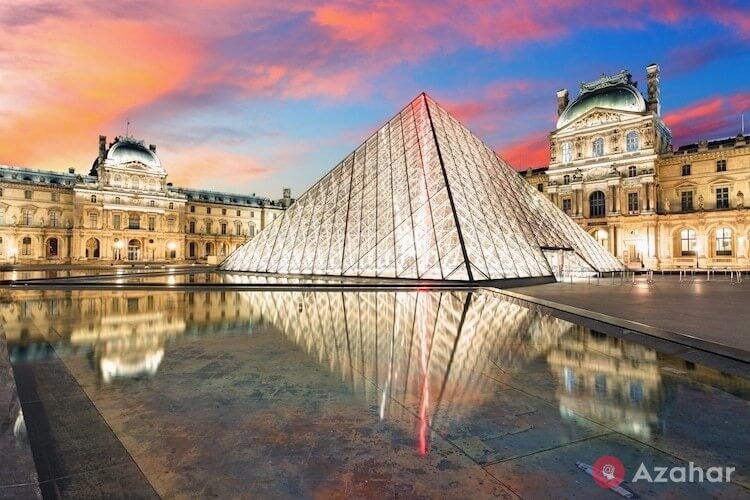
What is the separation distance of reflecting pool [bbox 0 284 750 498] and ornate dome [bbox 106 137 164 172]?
2394 inches

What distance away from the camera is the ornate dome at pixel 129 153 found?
5822 centimetres

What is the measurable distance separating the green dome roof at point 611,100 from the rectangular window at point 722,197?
10954mm

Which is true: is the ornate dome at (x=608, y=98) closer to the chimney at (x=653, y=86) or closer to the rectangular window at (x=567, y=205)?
the chimney at (x=653, y=86)

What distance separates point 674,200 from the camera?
4319 centimetres

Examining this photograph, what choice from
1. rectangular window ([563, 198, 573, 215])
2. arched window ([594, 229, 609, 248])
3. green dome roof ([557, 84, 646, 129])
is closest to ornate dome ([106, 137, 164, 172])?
rectangular window ([563, 198, 573, 215])

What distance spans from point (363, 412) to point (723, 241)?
49403 mm

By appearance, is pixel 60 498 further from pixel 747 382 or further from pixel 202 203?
pixel 202 203

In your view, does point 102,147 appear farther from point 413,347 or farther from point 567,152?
point 413,347

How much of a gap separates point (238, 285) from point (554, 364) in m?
12.6

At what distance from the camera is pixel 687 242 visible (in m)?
42.2

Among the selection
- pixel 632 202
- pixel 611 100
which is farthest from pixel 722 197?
pixel 611 100

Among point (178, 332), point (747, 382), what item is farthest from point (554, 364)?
point (178, 332)

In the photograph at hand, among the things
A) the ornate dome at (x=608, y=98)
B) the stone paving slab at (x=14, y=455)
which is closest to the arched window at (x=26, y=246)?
the stone paving slab at (x=14, y=455)

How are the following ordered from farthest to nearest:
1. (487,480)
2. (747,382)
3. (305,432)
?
1. (747,382)
2. (305,432)
3. (487,480)
